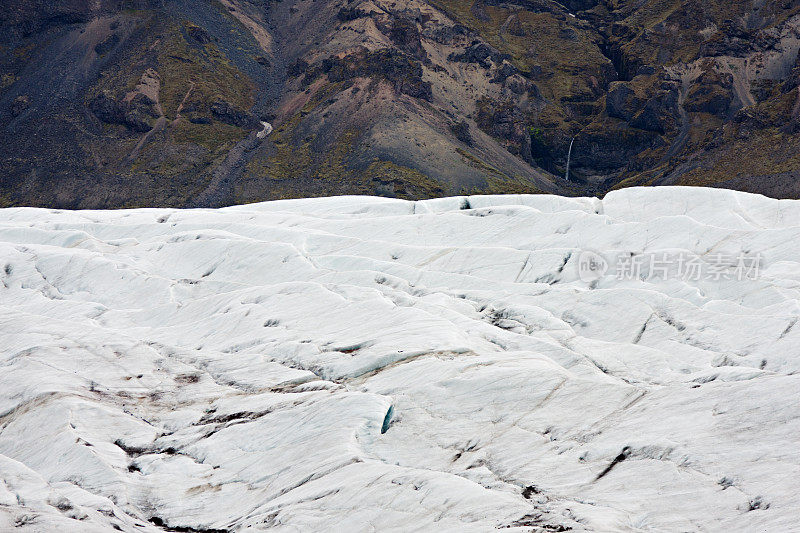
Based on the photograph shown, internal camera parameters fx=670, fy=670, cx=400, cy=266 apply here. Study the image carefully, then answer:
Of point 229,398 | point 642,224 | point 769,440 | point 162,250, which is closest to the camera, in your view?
point 769,440

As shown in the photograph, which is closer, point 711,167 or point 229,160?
point 711,167

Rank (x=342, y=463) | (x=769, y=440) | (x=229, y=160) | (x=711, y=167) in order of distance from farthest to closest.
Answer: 1. (x=229, y=160)
2. (x=711, y=167)
3. (x=342, y=463)
4. (x=769, y=440)

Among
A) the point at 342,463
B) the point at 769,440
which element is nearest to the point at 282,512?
the point at 342,463

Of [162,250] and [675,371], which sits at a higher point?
[675,371]

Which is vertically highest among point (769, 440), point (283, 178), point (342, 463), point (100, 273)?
point (769, 440)

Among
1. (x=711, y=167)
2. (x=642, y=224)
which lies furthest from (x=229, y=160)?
(x=642, y=224)

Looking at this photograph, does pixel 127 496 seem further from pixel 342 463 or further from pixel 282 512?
pixel 342 463
